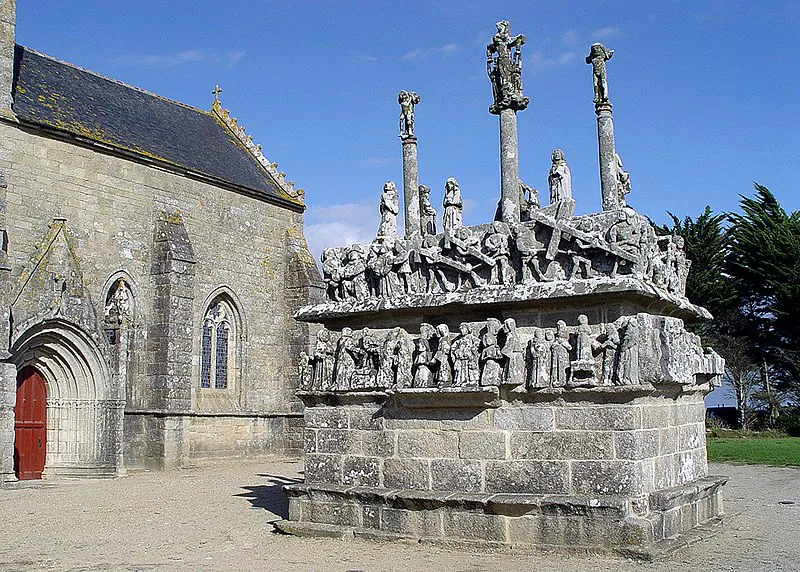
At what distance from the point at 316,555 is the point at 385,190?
4.55m

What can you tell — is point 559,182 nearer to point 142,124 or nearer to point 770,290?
point 142,124

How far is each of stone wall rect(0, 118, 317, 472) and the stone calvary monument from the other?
1101 centimetres

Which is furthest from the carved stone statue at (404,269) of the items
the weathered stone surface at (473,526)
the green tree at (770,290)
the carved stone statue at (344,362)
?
the green tree at (770,290)

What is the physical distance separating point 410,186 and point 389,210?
54 centimetres

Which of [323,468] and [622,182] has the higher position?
[622,182]

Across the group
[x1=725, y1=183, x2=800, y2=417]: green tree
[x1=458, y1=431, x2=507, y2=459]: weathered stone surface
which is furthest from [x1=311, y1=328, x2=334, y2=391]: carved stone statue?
[x1=725, y1=183, x2=800, y2=417]: green tree

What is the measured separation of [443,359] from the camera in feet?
28.5

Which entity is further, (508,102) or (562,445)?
(508,102)

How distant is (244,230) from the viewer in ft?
78.4

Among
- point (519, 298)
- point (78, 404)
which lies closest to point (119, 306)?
point (78, 404)

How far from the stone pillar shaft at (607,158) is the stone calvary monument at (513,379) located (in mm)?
16

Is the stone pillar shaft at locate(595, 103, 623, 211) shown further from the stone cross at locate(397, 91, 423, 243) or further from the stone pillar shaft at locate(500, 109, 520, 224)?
the stone cross at locate(397, 91, 423, 243)

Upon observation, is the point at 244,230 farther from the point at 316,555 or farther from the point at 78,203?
the point at 316,555

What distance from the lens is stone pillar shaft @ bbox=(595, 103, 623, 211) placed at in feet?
31.2
